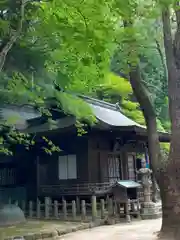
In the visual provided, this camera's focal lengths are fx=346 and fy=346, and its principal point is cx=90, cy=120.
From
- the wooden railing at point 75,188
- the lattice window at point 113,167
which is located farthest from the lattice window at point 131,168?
the wooden railing at point 75,188

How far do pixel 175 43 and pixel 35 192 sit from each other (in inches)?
418

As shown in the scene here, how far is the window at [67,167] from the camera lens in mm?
15992

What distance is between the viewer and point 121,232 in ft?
34.8

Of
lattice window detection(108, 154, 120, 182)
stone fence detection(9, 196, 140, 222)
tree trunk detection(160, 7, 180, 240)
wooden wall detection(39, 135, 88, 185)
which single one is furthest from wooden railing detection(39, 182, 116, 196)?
tree trunk detection(160, 7, 180, 240)

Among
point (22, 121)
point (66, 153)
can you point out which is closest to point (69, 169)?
point (66, 153)

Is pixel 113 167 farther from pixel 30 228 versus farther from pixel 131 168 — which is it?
pixel 30 228

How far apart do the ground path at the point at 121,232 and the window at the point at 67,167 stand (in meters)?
4.41

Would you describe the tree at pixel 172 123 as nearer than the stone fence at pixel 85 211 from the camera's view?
Yes

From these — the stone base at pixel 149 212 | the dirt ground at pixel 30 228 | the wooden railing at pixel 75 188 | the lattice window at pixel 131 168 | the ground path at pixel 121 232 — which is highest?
the lattice window at pixel 131 168

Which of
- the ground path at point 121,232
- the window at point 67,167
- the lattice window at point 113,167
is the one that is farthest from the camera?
the lattice window at point 113,167

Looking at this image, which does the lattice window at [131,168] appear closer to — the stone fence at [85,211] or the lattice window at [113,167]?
the lattice window at [113,167]

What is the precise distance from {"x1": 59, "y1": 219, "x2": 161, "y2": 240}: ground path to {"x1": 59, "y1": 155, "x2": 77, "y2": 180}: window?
14.5ft

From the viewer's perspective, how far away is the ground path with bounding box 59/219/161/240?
975cm

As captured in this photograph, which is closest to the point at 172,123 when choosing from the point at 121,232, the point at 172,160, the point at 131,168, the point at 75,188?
the point at 172,160
